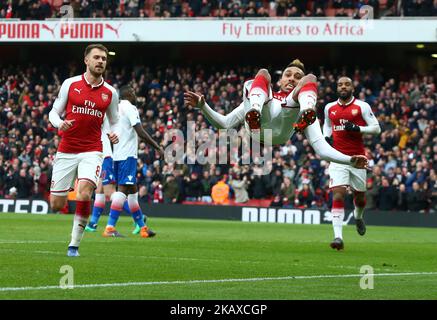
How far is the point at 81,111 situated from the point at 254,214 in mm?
17948

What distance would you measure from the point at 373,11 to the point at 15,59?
17.2 metres

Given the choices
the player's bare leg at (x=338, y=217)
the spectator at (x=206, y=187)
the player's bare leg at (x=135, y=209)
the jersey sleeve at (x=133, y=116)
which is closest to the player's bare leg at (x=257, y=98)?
the player's bare leg at (x=338, y=217)

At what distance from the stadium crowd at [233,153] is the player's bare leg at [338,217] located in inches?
496

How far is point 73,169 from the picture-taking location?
12406mm

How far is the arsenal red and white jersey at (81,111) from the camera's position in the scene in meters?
12.3

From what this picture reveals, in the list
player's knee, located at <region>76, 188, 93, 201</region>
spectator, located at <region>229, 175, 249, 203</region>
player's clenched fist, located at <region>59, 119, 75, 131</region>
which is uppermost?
player's clenched fist, located at <region>59, 119, 75, 131</region>

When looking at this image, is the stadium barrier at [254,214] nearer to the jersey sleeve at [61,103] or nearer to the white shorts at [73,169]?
the white shorts at [73,169]

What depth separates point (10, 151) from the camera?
3566 centimetres

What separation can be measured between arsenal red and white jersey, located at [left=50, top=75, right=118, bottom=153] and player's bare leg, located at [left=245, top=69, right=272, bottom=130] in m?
2.06

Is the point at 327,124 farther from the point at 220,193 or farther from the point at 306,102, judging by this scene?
the point at 220,193

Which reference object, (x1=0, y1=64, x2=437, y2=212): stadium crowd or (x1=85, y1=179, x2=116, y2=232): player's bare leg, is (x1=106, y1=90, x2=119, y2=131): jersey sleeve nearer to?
(x1=85, y1=179, x2=116, y2=232): player's bare leg

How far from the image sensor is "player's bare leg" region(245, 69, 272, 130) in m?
11.2

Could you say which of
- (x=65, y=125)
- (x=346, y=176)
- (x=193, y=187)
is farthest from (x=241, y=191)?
(x=65, y=125)

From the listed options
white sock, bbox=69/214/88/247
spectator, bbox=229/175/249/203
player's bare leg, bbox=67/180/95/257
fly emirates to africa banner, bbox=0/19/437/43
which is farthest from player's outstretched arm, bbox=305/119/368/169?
fly emirates to africa banner, bbox=0/19/437/43
